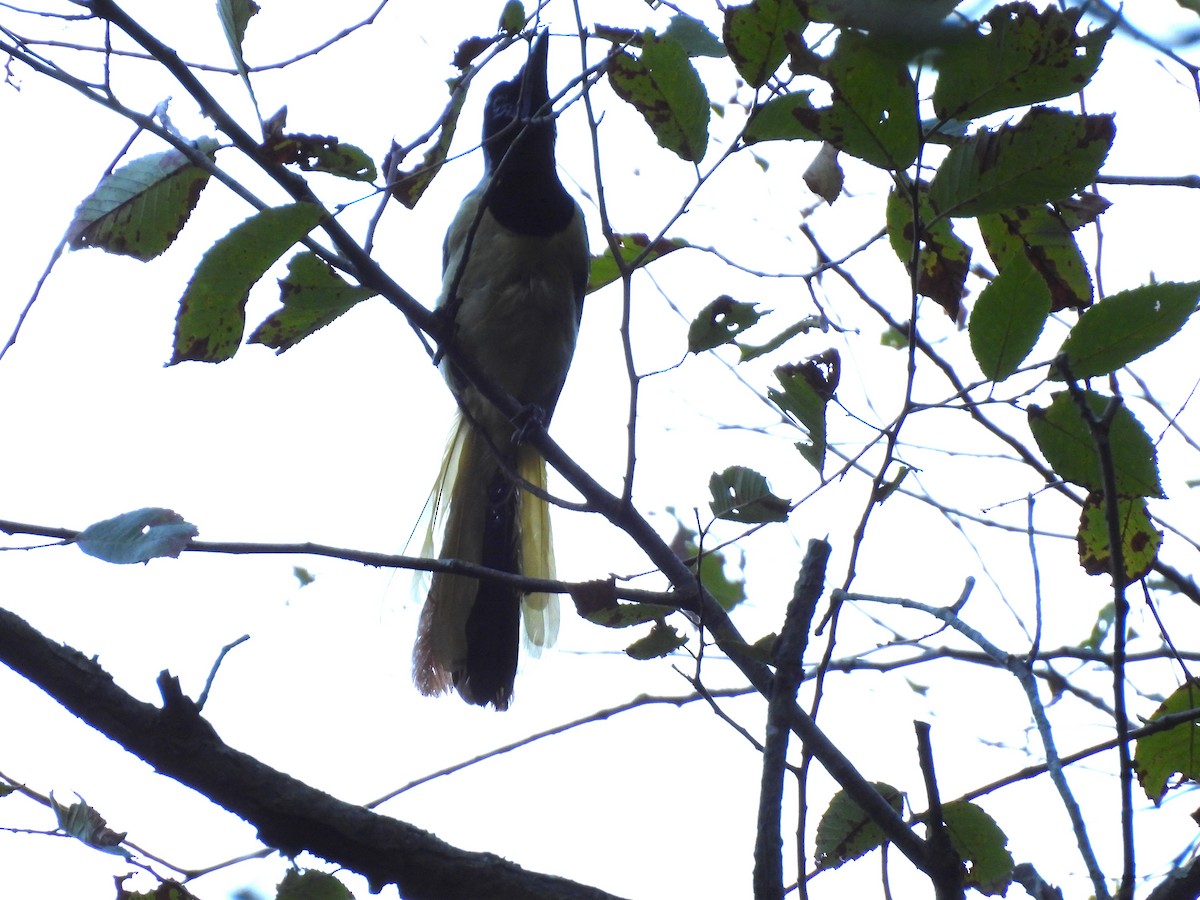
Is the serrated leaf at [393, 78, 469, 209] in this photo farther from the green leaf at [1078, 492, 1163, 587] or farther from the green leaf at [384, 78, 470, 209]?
the green leaf at [1078, 492, 1163, 587]

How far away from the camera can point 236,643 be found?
4.17 feet

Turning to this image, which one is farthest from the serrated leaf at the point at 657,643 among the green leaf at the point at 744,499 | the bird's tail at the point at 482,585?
the bird's tail at the point at 482,585

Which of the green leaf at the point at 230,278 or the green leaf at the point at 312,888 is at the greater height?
the green leaf at the point at 230,278

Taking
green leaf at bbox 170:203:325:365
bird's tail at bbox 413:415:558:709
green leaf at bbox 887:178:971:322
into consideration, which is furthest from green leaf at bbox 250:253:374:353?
bird's tail at bbox 413:415:558:709

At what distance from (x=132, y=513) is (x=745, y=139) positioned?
72 centimetres

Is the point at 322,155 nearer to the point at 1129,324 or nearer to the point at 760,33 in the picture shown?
the point at 760,33

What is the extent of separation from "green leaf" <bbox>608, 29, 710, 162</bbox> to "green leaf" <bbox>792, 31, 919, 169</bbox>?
18 centimetres

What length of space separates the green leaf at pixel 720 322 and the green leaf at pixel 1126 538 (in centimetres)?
43

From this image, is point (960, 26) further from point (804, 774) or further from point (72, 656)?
point (72, 656)

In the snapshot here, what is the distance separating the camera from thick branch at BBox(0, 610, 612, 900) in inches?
51.9

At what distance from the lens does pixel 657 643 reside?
4.23 ft

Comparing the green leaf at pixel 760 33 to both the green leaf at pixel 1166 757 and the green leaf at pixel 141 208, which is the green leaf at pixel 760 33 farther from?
the green leaf at pixel 1166 757

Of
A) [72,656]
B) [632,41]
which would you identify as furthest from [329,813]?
[632,41]

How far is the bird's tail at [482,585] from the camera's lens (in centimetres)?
250
